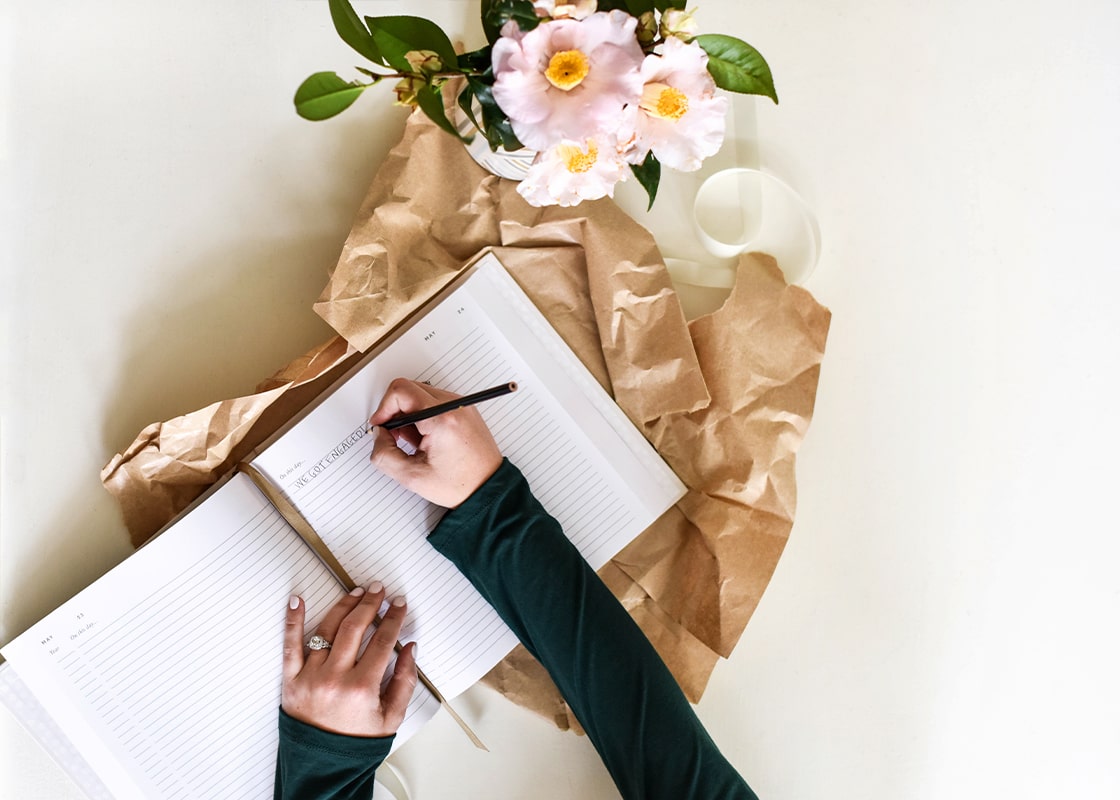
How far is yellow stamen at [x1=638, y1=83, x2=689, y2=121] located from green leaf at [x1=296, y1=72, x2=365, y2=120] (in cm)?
16

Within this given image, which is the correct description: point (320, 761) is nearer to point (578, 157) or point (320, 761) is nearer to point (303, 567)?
point (303, 567)

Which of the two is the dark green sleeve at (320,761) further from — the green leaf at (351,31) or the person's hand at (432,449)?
the green leaf at (351,31)

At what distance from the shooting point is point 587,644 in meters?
0.67

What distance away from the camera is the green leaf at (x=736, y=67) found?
48 cm

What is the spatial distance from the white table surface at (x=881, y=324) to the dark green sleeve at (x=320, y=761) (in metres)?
0.08

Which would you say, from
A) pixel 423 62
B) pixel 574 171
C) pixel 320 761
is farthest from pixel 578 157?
pixel 320 761

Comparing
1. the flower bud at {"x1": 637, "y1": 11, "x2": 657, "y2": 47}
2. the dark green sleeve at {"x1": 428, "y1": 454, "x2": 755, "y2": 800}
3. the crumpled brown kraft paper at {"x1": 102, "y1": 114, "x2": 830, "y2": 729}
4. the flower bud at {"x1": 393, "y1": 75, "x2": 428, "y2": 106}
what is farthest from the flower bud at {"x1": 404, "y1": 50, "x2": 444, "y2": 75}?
the dark green sleeve at {"x1": 428, "y1": 454, "x2": 755, "y2": 800}

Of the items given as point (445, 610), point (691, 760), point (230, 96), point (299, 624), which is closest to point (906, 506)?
point (691, 760)

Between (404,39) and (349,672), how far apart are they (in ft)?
1.62

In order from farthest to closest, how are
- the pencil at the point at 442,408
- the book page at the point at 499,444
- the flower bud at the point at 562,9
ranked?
the book page at the point at 499,444 → the pencil at the point at 442,408 → the flower bud at the point at 562,9

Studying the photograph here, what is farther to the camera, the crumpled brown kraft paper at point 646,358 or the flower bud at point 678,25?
the crumpled brown kraft paper at point 646,358

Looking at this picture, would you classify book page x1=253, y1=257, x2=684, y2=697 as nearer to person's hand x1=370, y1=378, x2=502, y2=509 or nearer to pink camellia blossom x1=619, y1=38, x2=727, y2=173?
person's hand x1=370, y1=378, x2=502, y2=509

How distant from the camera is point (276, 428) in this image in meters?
0.71

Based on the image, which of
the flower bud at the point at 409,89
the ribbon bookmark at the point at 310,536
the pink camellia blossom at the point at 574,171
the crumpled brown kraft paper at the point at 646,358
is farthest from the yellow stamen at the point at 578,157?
the ribbon bookmark at the point at 310,536
